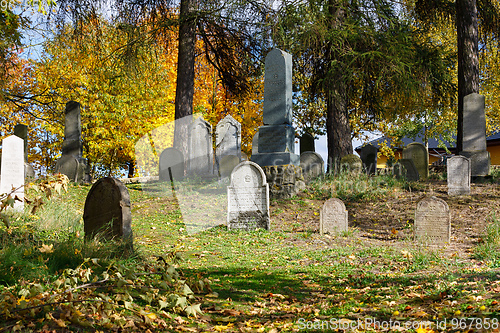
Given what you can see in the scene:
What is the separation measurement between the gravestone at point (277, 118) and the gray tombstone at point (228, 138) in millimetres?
5472

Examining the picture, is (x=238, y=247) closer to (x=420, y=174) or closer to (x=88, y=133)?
(x=420, y=174)

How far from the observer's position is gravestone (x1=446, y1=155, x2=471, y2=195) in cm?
1168

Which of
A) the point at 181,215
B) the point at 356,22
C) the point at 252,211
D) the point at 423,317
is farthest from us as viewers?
the point at 356,22

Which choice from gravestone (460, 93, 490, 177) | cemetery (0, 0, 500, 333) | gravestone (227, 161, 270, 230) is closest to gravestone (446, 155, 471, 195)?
cemetery (0, 0, 500, 333)

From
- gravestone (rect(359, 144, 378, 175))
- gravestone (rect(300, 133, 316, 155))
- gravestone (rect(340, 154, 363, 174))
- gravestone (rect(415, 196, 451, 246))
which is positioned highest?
gravestone (rect(300, 133, 316, 155))

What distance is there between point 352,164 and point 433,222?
246 inches

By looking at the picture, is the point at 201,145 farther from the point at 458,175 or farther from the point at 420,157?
the point at 458,175

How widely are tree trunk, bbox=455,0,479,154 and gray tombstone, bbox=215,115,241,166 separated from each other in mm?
8563

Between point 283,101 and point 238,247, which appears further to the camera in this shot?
point 283,101

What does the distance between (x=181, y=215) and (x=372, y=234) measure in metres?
4.82

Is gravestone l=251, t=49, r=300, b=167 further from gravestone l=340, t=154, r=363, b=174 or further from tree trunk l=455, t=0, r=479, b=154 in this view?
tree trunk l=455, t=0, r=479, b=154

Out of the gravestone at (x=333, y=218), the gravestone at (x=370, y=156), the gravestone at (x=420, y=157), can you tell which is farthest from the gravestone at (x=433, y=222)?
the gravestone at (x=370, y=156)

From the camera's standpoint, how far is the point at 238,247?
7.68 meters

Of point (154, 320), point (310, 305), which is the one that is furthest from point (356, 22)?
point (154, 320)
